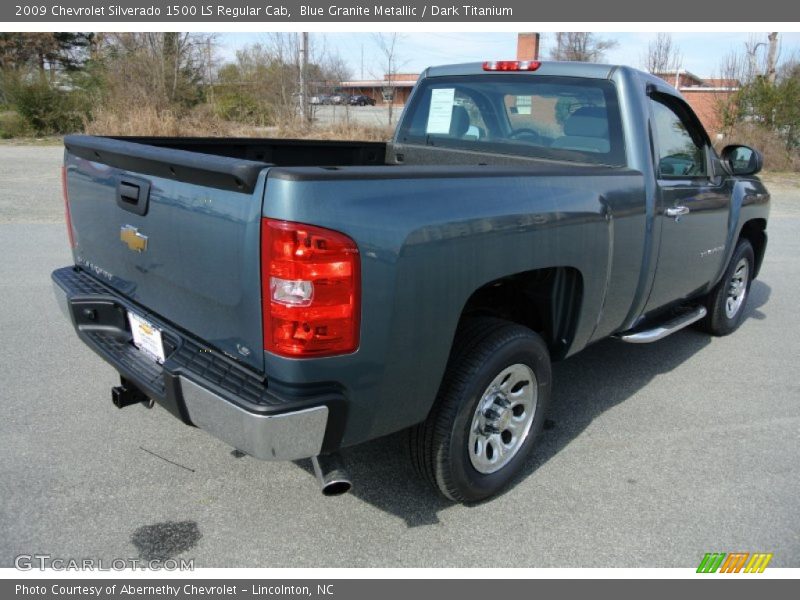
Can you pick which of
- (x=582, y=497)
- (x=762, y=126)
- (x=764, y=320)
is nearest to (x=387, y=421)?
(x=582, y=497)

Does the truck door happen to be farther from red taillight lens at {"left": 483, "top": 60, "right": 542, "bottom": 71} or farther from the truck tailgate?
the truck tailgate

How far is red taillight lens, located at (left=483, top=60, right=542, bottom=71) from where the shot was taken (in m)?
4.00

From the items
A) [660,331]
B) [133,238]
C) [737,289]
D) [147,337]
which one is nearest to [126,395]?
[147,337]

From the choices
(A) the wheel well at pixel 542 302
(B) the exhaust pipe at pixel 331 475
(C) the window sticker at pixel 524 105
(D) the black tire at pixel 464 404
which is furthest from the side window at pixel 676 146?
(B) the exhaust pipe at pixel 331 475

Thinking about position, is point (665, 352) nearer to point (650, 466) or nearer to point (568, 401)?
point (568, 401)

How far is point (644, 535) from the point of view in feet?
9.04

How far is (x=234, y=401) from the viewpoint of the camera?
2.11m

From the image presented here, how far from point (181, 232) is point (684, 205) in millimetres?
2930

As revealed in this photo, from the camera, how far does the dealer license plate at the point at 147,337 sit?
103 inches

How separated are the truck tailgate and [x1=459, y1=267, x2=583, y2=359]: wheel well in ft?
3.77

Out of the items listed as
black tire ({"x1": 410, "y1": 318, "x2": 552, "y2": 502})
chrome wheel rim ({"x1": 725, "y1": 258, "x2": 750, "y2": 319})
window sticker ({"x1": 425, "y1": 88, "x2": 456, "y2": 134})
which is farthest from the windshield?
chrome wheel rim ({"x1": 725, "y1": 258, "x2": 750, "y2": 319})

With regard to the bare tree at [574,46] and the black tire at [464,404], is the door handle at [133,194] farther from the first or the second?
the bare tree at [574,46]

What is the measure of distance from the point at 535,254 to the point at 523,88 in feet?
5.62

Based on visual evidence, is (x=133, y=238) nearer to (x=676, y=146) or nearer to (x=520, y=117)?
(x=520, y=117)
